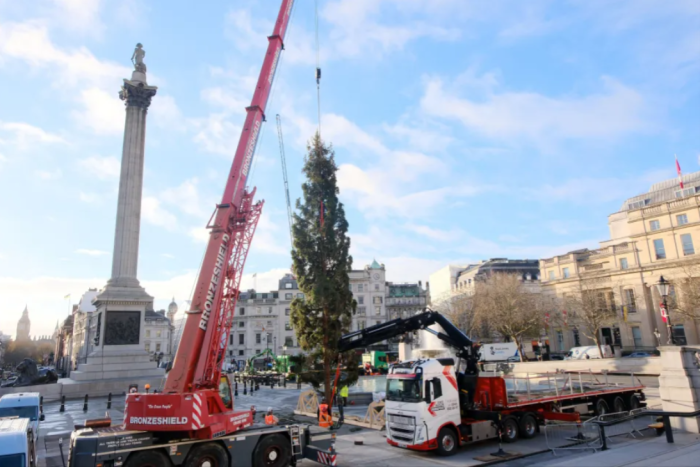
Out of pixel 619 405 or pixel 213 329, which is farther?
pixel 619 405

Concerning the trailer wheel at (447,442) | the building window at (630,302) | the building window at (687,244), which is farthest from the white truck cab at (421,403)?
the building window at (630,302)

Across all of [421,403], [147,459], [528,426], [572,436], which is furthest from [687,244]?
[147,459]

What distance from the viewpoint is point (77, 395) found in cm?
3569

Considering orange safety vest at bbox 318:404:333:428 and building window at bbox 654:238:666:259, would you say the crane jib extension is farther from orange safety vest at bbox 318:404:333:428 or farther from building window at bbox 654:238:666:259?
building window at bbox 654:238:666:259

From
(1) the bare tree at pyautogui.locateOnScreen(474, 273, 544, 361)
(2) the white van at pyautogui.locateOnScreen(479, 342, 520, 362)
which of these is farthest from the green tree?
(2) the white van at pyautogui.locateOnScreen(479, 342, 520, 362)

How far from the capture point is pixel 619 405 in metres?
20.4

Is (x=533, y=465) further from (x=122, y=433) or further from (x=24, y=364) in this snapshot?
(x=24, y=364)

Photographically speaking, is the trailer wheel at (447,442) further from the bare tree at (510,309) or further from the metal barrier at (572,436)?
the bare tree at (510,309)

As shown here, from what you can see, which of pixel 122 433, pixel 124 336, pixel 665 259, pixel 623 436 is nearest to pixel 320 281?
pixel 122 433

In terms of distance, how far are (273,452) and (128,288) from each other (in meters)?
32.8

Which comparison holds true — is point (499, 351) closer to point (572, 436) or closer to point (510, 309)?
point (510, 309)

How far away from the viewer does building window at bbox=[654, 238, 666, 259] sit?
169 feet

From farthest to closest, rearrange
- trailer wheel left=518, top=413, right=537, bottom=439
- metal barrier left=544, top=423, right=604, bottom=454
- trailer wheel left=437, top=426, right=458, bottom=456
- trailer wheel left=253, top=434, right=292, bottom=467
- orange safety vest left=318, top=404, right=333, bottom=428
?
orange safety vest left=318, top=404, right=333, bottom=428, trailer wheel left=518, top=413, right=537, bottom=439, metal barrier left=544, top=423, right=604, bottom=454, trailer wheel left=437, top=426, right=458, bottom=456, trailer wheel left=253, top=434, right=292, bottom=467

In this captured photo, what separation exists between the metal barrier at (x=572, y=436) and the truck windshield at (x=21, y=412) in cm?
1888
